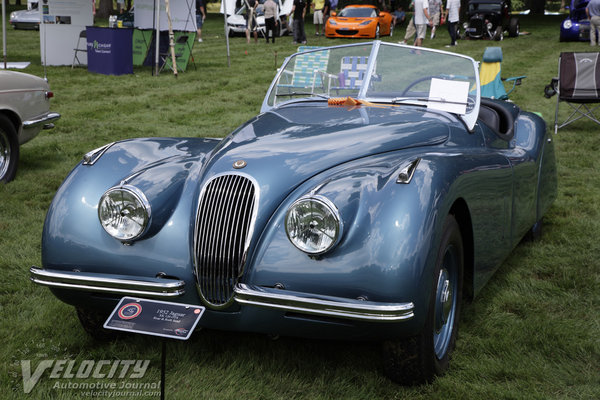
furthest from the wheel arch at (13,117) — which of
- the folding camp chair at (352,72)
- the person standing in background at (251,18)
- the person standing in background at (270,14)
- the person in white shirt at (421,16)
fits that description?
the person standing in background at (251,18)

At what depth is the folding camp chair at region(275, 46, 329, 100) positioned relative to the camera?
4.59 meters

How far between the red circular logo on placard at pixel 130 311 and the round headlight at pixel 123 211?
43 centimetres

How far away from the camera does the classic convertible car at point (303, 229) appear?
272cm

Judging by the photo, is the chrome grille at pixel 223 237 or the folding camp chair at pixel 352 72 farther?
the folding camp chair at pixel 352 72

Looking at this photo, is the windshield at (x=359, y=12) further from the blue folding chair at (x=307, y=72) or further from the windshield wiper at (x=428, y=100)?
the windshield wiper at (x=428, y=100)

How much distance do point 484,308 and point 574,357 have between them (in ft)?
2.34

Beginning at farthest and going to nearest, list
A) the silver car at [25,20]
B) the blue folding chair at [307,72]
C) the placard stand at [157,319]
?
the silver car at [25,20]
the blue folding chair at [307,72]
the placard stand at [157,319]

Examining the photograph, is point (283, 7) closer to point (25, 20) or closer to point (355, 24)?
point (355, 24)

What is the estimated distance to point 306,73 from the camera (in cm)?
463

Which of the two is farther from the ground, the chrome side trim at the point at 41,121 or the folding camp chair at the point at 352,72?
the folding camp chair at the point at 352,72

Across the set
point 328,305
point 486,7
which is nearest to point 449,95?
point 328,305

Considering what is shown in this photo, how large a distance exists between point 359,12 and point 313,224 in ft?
72.5

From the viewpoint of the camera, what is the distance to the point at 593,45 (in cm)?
2016

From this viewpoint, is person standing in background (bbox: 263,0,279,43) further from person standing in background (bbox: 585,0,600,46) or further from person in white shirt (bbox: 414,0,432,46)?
person standing in background (bbox: 585,0,600,46)
